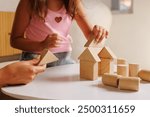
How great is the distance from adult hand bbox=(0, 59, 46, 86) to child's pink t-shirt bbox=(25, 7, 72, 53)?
1.27 feet

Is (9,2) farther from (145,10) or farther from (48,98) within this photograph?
(48,98)

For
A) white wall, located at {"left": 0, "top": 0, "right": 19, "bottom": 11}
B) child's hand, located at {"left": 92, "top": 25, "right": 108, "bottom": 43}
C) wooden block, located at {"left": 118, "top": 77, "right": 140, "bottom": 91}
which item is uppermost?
white wall, located at {"left": 0, "top": 0, "right": 19, "bottom": 11}

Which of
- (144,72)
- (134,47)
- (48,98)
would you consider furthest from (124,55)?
(48,98)

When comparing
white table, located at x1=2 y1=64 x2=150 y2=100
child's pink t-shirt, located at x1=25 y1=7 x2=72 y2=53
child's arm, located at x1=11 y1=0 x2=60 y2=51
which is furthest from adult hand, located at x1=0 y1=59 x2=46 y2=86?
child's pink t-shirt, located at x1=25 y1=7 x2=72 y2=53

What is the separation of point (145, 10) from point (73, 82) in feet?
3.40

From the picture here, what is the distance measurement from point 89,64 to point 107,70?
87 millimetres

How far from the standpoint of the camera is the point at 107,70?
2.62 feet

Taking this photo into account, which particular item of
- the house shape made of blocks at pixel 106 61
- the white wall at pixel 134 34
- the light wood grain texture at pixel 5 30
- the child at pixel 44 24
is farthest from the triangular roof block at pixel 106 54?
the light wood grain texture at pixel 5 30

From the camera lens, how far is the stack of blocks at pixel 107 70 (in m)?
0.65

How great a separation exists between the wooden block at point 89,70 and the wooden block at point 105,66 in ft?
0.17

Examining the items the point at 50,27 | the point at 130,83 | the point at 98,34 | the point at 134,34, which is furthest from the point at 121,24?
the point at 130,83

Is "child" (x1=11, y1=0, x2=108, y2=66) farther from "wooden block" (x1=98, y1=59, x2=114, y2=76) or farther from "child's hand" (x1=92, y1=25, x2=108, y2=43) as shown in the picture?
"wooden block" (x1=98, y1=59, x2=114, y2=76)

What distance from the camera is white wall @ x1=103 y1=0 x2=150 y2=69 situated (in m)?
1.60

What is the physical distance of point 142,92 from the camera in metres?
0.64
